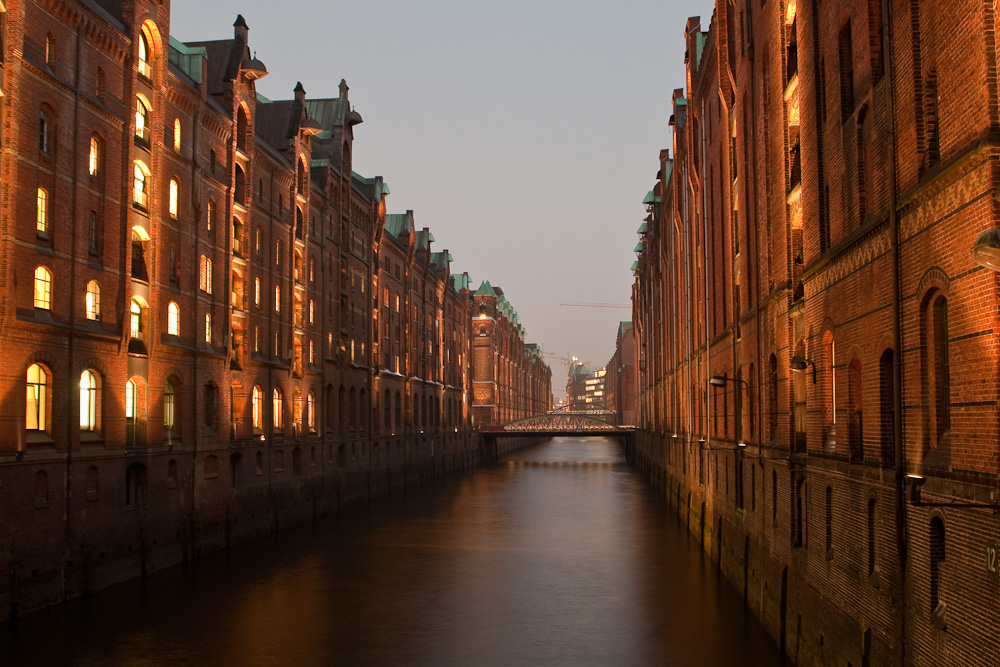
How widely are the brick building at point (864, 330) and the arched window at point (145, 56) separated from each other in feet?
59.2

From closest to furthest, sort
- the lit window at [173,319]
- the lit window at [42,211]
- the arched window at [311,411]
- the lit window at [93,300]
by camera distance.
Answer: the lit window at [42,211], the lit window at [93,300], the lit window at [173,319], the arched window at [311,411]

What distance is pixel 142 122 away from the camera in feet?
100

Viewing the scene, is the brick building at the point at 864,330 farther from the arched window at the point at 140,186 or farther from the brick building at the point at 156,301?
the arched window at the point at 140,186

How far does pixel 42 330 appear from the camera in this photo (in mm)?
24281

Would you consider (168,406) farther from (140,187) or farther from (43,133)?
(43,133)

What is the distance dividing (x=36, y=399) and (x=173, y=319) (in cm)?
875

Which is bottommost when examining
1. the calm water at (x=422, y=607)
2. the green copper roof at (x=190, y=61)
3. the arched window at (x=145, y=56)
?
the calm water at (x=422, y=607)

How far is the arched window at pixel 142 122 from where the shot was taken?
30.1m

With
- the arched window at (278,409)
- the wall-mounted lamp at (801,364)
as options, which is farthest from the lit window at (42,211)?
the arched window at (278,409)

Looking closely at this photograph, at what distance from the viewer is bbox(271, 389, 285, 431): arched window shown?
4378 cm

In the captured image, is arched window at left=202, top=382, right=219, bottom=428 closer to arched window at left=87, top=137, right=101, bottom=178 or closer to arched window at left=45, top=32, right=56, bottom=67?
arched window at left=87, top=137, right=101, bottom=178

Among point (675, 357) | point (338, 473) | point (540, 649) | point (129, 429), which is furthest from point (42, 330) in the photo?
point (675, 357)

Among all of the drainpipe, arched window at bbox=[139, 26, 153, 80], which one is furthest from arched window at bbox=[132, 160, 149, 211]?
the drainpipe

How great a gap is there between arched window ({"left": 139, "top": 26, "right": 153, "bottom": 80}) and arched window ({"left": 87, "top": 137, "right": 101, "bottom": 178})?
3.51 meters
